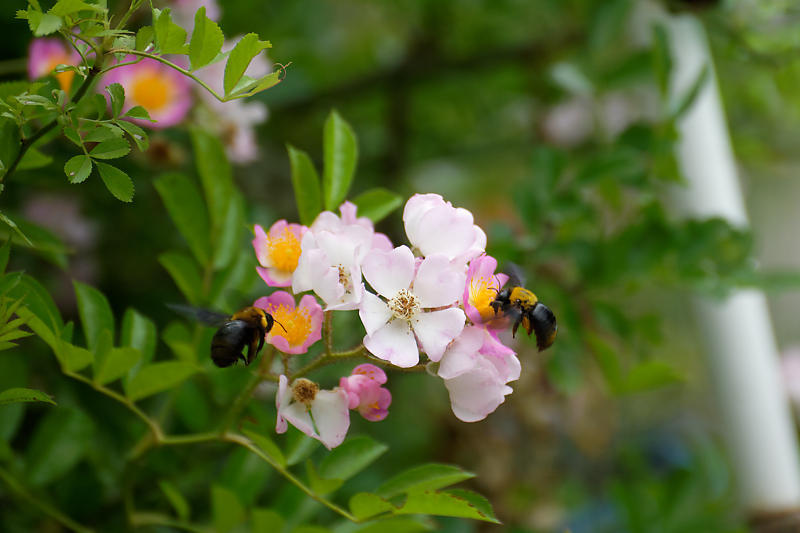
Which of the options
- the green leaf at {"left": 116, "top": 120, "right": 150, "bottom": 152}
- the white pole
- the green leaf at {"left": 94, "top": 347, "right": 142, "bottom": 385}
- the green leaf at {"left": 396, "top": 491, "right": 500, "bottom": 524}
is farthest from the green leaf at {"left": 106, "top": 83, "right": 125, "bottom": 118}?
the white pole

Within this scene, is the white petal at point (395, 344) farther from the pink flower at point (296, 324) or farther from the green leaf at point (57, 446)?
the green leaf at point (57, 446)

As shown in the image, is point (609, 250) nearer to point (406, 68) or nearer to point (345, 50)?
point (406, 68)

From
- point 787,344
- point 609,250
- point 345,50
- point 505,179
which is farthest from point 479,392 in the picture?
point 787,344

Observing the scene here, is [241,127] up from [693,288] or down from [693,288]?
up

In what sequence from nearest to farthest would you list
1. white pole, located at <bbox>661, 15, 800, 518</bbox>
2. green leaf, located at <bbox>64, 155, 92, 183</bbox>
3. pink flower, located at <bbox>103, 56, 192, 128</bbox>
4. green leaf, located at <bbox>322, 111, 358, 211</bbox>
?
green leaf, located at <bbox>64, 155, 92, 183</bbox> → green leaf, located at <bbox>322, 111, 358, 211</bbox> → pink flower, located at <bbox>103, 56, 192, 128</bbox> → white pole, located at <bbox>661, 15, 800, 518</bbox>

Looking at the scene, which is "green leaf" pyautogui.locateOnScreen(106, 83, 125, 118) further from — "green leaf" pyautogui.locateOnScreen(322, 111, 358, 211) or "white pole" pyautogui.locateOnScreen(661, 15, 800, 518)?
"white pole" pyautogui.locateOnScreen(661, 15, 800, 518)

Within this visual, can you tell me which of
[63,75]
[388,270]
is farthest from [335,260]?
[63,75]

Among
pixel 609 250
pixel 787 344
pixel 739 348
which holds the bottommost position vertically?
pixel 787 344
